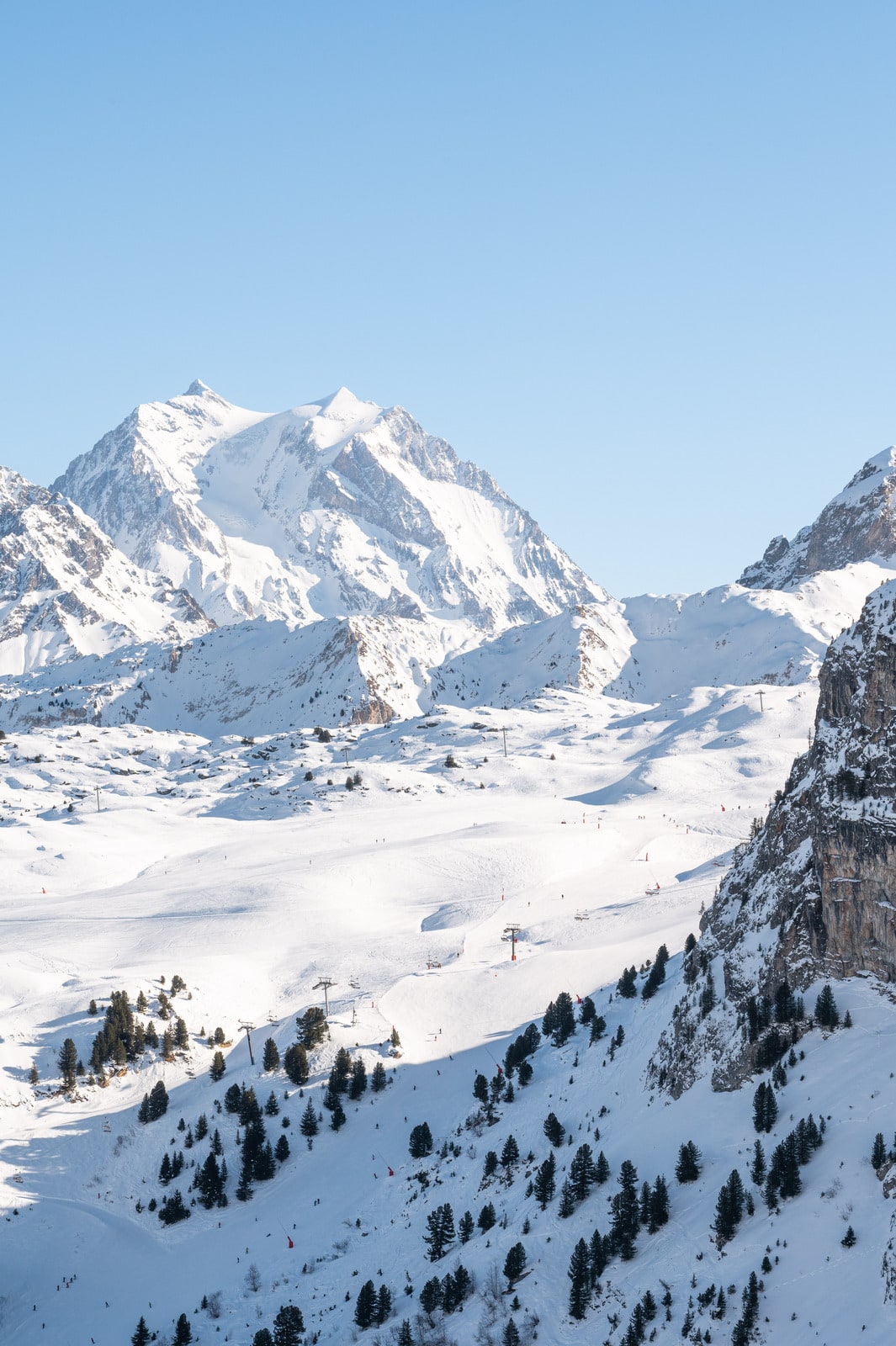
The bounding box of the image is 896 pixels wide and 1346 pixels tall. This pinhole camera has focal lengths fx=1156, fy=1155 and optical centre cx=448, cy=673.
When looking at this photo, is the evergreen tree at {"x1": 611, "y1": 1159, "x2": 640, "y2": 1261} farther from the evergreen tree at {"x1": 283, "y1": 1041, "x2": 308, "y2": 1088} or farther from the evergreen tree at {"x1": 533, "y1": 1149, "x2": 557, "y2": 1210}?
the evergreen tree at {"x1": 283, "y1": 1041, "x2": 308, "y2": 1088}

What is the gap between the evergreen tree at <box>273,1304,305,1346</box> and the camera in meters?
56.8

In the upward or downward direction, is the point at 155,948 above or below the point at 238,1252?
above

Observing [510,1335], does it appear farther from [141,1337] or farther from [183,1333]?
[141,1337]

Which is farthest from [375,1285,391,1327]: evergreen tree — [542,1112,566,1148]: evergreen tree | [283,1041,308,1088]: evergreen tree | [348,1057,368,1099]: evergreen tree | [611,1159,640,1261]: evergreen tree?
[283,1041,308,1088]: evergreen tree

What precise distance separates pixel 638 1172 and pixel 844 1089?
39.7ft

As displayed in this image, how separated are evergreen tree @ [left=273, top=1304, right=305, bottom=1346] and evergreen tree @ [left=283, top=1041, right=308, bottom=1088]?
2517 cm

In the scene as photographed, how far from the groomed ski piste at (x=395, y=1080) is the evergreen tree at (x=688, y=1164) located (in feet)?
1.64

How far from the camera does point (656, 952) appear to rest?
315 feet

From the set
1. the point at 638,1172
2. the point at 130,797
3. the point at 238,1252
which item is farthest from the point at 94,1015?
the point at 130,797

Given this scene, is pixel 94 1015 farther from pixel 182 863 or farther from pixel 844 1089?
pixel 844 1089

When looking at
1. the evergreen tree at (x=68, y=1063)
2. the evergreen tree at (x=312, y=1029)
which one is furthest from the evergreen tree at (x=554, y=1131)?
the evergreen tree at (x=68, y=1063)

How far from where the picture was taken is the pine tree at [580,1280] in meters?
51.1

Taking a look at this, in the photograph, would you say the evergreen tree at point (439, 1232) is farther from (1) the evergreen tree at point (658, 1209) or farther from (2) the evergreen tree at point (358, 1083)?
(2) the evergreen tree at point (358, 1083)

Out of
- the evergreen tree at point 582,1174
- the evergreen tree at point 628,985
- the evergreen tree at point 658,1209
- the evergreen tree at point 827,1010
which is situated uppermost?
the evergreen tree at point 827,1010
